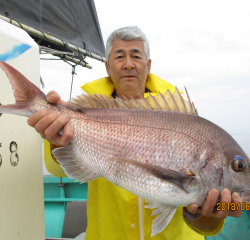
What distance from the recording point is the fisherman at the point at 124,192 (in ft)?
4.08

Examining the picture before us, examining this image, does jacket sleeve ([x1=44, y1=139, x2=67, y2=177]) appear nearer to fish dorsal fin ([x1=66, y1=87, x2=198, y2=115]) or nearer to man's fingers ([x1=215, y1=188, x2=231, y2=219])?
fish dorsal fin ([x1=66, y1=87, x2=198, y2=115])

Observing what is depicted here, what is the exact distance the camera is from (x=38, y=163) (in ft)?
5.40

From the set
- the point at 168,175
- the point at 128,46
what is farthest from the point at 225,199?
the point at 128,46

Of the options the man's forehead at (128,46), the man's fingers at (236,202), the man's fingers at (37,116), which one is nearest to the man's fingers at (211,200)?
the man's fingers at (236,202)

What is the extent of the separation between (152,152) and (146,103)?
1.27ft

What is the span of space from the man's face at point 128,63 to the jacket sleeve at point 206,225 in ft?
4.53

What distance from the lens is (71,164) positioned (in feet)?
4.24

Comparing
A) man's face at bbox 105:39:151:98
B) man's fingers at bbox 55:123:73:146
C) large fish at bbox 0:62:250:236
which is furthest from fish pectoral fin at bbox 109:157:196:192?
man's face at bbox 105:39:151:98

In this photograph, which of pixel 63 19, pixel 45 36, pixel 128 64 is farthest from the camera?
pixel 63 19

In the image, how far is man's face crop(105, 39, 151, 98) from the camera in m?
2.06

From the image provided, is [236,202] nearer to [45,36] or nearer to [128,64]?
[128,64]

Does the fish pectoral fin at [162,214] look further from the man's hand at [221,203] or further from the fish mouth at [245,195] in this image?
the fish mouth at [245,195]

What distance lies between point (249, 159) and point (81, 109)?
118cm
